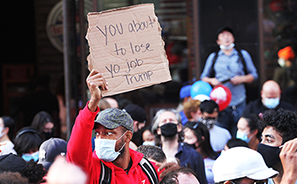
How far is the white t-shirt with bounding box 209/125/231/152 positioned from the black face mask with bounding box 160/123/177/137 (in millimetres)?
→ 811

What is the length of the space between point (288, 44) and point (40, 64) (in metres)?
5.70

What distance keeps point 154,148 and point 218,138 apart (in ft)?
5.67

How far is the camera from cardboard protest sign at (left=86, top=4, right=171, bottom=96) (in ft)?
10.4

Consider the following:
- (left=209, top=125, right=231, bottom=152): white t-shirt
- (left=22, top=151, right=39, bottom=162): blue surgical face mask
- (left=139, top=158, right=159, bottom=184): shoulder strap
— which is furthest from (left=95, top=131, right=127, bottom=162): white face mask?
(left=209, top=125, right=231, bottom=152): white t-shirt

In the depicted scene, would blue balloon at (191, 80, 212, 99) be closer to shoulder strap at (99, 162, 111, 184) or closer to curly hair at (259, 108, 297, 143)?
curly hair at (259, 108, 297, 143)

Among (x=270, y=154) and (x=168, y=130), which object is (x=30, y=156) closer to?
(x=168, y=130)

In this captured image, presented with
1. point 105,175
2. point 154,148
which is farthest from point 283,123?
point 105,175

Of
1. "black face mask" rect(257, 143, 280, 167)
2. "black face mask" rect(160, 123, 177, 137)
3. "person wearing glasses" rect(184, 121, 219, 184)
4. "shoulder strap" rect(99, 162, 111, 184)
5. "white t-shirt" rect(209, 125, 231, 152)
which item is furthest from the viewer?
"white t-shirt" rect(209, 125, 231, 152)

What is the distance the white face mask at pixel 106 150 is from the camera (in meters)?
3.02

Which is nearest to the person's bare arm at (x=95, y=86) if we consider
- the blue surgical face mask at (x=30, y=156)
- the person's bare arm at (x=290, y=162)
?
the person's bare arm at (x=290, y=162)

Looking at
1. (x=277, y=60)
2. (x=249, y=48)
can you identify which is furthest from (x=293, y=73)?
(x=249, y=48)

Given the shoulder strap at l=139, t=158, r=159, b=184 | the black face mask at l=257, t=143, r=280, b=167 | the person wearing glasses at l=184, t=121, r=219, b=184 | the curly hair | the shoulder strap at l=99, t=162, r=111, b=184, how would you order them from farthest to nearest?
the person wearing glasses at l=184, t=121, r=219, b=184 < the curly hair < the black face mask at l=257, t=143, r=280, b=167 < the shoulder strap at l=139, t=158, r=159, b=184 < the shoulder strap at l=99, t=162, r=111, b=184

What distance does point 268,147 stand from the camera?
353 centimetres

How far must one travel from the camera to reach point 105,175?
2.96 meters
